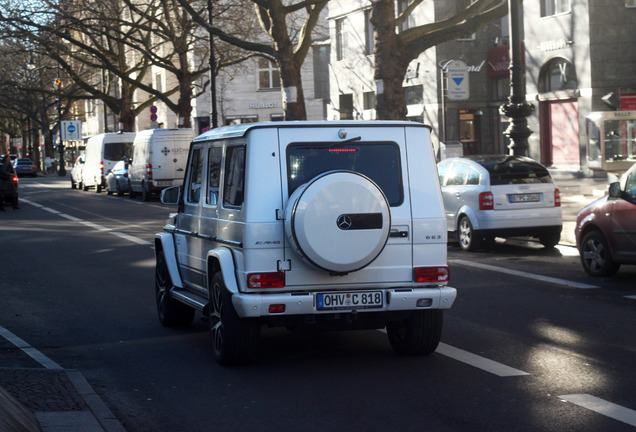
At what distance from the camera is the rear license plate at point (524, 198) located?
53.8 feet

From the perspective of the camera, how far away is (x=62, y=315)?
10781 mm

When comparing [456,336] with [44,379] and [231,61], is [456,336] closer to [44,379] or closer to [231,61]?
[44,379]

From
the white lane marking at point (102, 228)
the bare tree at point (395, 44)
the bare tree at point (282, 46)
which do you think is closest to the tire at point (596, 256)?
the white lane marking at point (102, 228)

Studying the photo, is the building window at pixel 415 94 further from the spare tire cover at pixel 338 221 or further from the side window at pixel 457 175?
the spare tire cover at pixel 338 221

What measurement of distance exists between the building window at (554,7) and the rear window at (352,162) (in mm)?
31310

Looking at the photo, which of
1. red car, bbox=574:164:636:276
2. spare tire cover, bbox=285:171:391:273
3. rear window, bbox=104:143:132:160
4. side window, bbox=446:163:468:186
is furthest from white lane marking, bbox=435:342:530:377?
rear window, bbox=104:143:132:160

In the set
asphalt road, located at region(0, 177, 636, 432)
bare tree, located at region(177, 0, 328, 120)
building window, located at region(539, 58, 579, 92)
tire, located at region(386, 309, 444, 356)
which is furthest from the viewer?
building window, located at region(539, 58, 579, 92)

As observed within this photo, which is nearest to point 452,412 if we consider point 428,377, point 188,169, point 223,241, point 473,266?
point 428,377

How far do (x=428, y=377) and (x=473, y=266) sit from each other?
750cm

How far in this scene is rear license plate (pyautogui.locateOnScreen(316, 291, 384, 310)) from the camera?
7.41 meters

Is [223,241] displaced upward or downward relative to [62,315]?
upward

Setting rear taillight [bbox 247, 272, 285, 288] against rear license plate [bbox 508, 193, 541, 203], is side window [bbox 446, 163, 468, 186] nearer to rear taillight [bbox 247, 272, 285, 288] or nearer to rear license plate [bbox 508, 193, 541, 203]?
rear license plate [bbox 508, 193, 541, 203]

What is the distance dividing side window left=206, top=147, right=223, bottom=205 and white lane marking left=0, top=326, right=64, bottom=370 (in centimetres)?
182

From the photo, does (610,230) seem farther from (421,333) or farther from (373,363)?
(373,363)
